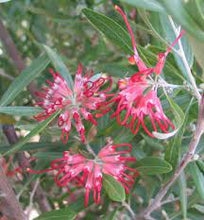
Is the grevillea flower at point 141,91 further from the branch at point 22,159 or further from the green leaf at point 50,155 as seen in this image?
the branch at point 22,159

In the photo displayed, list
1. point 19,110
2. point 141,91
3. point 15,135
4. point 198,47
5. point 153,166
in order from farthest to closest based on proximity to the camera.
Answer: point 15,135 < point 153,166 < point 19,110 < point 141,91 < point 198,47

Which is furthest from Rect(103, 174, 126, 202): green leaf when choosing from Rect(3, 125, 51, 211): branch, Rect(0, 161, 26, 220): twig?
Rect(3, 125, 51, 211): branch

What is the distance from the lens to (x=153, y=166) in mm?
1116

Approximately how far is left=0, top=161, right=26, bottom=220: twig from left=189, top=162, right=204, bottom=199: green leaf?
453 mm

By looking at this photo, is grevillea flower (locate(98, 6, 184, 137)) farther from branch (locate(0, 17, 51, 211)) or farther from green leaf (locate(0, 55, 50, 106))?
branch (locate(0, 17, 51, 211))

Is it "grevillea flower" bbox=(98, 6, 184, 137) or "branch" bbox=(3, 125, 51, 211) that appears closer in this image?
"grevillea flower" bbox=(98, 6, 184, 137)

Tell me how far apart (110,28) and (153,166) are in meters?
0.40

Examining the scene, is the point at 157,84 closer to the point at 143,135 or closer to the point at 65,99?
the point at 65,99

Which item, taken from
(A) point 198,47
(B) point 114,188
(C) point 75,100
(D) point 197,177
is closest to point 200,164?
(D) point 197,177

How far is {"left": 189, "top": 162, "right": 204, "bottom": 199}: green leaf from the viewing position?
3.47ft

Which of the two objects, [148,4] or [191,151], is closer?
[148,4]

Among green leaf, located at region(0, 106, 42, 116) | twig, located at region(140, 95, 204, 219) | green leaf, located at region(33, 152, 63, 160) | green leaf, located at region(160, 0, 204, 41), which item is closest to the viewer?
green leaf, located at region(160, 0, 204, 41)

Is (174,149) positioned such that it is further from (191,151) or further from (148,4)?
(148,4)

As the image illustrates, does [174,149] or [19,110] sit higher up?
[19,110]
